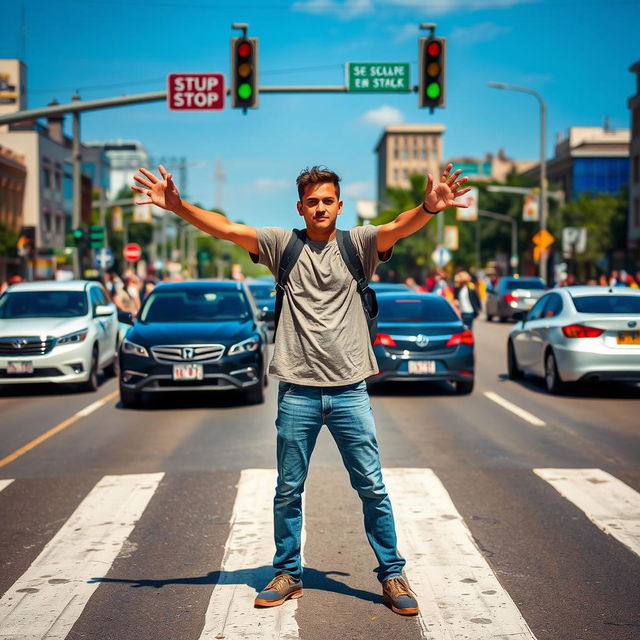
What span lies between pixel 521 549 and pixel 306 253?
7.48 ft

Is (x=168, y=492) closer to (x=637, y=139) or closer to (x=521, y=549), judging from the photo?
(x=521, y=549)

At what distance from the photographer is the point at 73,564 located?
548 centimetres

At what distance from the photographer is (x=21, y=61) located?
72688 millimetres

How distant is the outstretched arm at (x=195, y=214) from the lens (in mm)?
4605

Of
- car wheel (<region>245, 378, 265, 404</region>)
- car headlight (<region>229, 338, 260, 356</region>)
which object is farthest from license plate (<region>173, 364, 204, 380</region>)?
car wheel (<region>245, 378, 265, 404</region>)

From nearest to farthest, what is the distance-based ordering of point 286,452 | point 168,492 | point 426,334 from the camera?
point 286,452, point 168,492, point 426,334

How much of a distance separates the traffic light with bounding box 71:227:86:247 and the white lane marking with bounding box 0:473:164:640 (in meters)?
20.4

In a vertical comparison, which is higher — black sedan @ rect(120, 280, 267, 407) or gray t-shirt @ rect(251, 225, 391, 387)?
gray t-shirt @ rect(251, 225, 391, 387)

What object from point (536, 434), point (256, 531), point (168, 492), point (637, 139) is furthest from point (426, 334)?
point (637, 139)

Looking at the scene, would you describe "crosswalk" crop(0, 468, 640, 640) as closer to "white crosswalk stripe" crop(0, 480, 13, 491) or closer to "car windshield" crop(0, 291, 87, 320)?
"white crosswalk stripe" crop(0, 480, 13, 491)

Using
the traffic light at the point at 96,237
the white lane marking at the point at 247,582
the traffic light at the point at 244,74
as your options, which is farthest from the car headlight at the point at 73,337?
the traffic light at the point at 96,237

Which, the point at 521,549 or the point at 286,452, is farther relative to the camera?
the point at 521,549

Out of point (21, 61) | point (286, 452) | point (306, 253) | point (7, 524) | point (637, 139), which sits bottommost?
point (7, 524)

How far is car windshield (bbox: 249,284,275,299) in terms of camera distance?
92.0 ft
